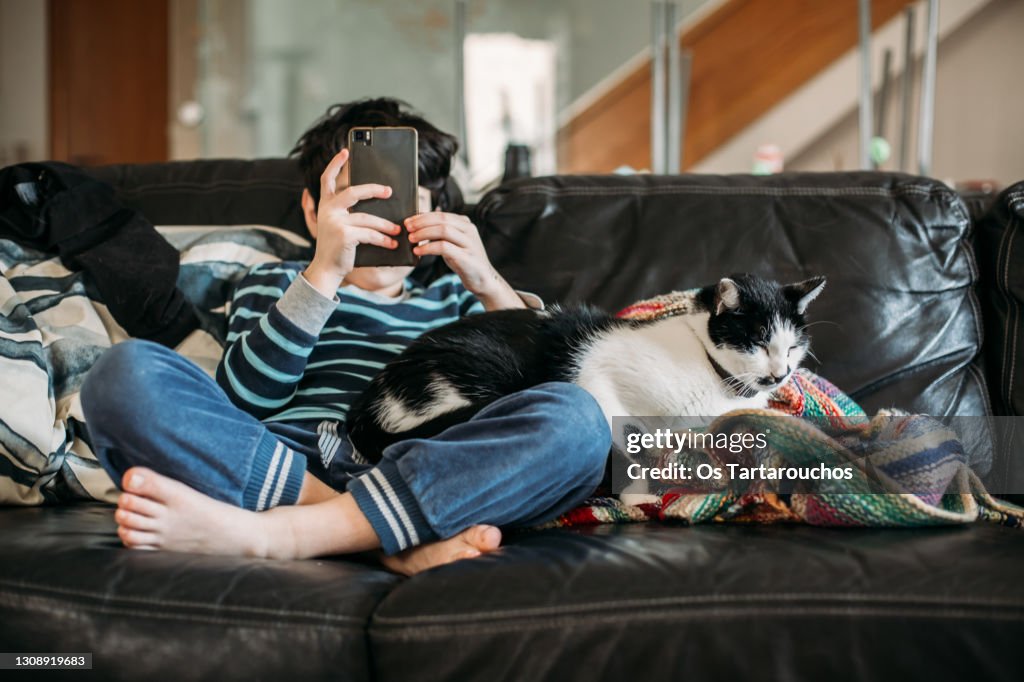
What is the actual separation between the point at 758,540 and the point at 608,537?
16 cm

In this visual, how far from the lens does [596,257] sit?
1.59 m

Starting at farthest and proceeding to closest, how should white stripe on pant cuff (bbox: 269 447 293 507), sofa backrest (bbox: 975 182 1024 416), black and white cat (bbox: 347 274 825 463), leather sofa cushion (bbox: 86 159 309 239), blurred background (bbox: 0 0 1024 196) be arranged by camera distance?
blurred background (bbox: 0 0 1024 196) < leather sofa cushion (bbox: 86 159 309 239) < sofa backrest (bbox: 975 182 1024 416) < black and white cat (bbox: 347 274 825 463) < white stripe on pant cuff (bbox: 269 447 293 507)

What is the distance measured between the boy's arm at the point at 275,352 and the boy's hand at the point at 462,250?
0.53 ft

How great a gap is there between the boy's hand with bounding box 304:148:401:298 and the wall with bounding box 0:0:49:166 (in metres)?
3.22

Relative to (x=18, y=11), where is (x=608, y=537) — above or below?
below

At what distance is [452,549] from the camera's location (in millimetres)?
989

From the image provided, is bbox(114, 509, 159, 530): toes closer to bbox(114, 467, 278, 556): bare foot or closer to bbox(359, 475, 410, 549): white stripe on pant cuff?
bbox(114, 467, 278, 556): bare foot

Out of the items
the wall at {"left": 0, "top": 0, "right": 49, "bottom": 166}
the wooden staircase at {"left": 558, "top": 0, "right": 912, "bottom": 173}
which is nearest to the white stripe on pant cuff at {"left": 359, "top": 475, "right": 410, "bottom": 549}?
the wooden staircase at {"left": 558, "top": 0, "right": 912, "bottom": 173}

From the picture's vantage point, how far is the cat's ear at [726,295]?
120cm

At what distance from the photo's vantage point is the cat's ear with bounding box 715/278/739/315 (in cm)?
120

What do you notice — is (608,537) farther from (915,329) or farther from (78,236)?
(78,236)

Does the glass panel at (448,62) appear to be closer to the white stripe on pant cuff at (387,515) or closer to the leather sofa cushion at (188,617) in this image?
the white stripe on pant cuff at (387,515)

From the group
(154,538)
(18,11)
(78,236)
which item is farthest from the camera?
(18,11)

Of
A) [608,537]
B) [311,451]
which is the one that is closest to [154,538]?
[311,451]
